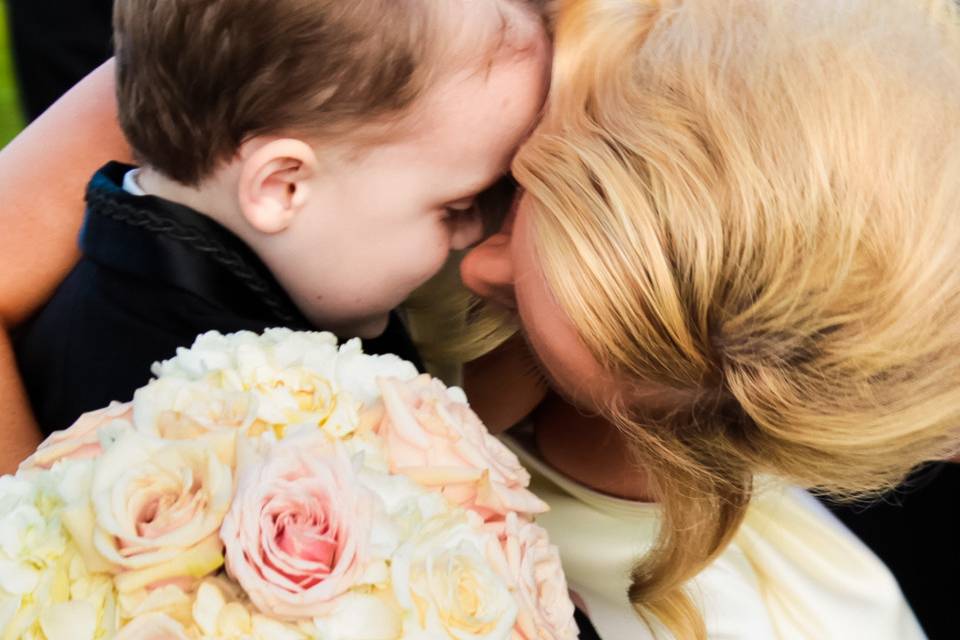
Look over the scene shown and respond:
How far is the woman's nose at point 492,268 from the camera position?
126 centimetres

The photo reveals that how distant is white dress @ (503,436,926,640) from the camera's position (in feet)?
4.91

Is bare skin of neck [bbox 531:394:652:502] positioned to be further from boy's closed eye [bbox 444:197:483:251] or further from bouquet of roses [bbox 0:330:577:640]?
bouquet of roses [bbox 0:330:577:640]

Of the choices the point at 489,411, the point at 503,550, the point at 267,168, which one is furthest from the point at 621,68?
the point at 489,411

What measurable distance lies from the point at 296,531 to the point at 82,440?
0.23 meters

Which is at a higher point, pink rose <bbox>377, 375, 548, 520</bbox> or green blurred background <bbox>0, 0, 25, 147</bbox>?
pink rose <bbox>377, 375, 548, 520</bbox>

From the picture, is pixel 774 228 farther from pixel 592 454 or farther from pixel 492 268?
pixel 592 454

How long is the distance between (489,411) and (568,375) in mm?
496

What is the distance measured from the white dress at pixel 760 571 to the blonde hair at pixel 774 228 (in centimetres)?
39

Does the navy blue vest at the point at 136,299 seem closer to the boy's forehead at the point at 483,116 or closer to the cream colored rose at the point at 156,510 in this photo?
the boy's forehead at the point at 483,116

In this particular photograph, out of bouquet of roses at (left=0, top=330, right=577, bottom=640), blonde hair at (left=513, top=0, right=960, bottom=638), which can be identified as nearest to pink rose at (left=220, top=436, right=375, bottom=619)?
bouquet of roses at (left=0, top=330, right=577, bottom=640)

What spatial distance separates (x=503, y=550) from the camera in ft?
2.74

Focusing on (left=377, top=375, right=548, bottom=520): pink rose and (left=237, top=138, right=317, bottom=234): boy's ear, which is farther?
(left=237, top=138, right=317, bottom=234): boy's ear

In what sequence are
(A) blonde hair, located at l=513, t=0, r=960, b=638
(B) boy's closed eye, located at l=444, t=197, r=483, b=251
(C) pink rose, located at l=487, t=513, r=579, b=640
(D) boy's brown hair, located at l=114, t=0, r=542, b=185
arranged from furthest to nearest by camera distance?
(B) boy's closed eye, located at l=444, t=197, r=483, b=251
(D) boy's brown hair, located at l=114, t=0, r=542, b=185
(A) blonde hair, located at l=513, t=0, r=960, b=638
(C) pink rose, located at l=487, t=513, r=579, b=640

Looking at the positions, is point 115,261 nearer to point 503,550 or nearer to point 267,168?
point 267,168
